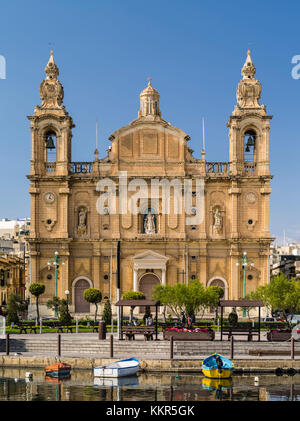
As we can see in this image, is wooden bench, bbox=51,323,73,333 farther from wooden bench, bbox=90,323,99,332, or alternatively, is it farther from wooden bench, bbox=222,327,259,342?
wooden bench, bbox=222,327,259,342

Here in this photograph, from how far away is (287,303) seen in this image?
49.8 m

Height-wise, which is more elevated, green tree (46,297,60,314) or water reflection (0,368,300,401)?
green tree (46,297,60,314)

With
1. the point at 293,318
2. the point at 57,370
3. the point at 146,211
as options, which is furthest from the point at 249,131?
the point at 57,370

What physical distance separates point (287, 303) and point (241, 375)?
41.4ft

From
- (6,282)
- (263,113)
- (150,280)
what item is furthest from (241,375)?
(6,282)

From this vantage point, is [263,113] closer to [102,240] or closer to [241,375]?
[102,240]

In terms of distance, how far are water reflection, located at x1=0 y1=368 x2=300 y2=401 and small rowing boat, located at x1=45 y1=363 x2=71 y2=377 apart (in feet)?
1.29

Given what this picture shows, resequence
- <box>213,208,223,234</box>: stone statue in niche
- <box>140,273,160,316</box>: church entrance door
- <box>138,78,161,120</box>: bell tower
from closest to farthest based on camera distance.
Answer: <box>140,273,160,316</box>: church entrance door < <box>213,208,223,234</box>: stone statue in niche < <box>138,78,161,120</box>: bell tower

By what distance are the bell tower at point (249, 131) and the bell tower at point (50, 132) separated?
569 inches

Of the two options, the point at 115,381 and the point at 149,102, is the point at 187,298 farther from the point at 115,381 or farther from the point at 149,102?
the point at 149,102

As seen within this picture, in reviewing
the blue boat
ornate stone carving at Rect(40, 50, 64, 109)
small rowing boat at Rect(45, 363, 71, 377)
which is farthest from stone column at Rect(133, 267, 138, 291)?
the blue boat

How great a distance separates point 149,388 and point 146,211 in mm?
34365

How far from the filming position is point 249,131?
69.4 m

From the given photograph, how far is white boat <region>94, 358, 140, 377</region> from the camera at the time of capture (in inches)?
1430
